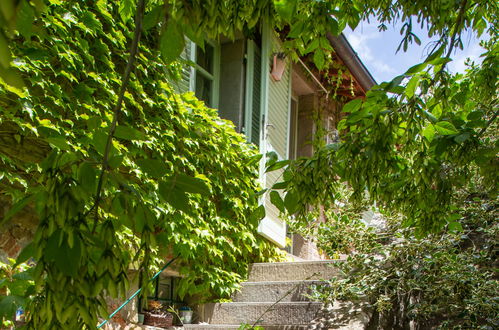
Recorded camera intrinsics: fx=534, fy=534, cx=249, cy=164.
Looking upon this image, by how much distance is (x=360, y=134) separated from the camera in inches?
98.3

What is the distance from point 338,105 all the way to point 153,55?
5827mm

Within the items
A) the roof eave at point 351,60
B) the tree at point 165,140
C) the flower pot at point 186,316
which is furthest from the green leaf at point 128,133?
the roof eave at point 351,60

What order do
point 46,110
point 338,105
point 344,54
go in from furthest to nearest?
1. point 338,105
2. point 344,54
3. point 46,110

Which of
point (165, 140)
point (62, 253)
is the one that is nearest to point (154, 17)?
point (62, 253)

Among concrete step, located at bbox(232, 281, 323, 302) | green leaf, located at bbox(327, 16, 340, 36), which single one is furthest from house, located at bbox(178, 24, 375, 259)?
green leaf, located at bbox(327, 16, 340, 36)

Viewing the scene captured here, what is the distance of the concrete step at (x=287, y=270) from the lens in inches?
A: 223

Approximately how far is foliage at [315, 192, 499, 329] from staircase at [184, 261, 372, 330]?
167 mm

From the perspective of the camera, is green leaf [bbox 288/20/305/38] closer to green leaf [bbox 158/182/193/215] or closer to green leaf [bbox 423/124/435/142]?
green leaf [bbox 423/124/435/142]

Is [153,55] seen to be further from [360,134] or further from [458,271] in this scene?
[458,271]

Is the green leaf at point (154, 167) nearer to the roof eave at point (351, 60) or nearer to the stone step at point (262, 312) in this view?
the stone step at point (262, 312)

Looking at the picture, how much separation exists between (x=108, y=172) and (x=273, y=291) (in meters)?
4.32

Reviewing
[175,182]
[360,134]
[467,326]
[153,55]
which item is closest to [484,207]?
[467,326]

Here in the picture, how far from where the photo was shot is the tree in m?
1.19

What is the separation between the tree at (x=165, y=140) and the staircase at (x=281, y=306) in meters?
0.23
